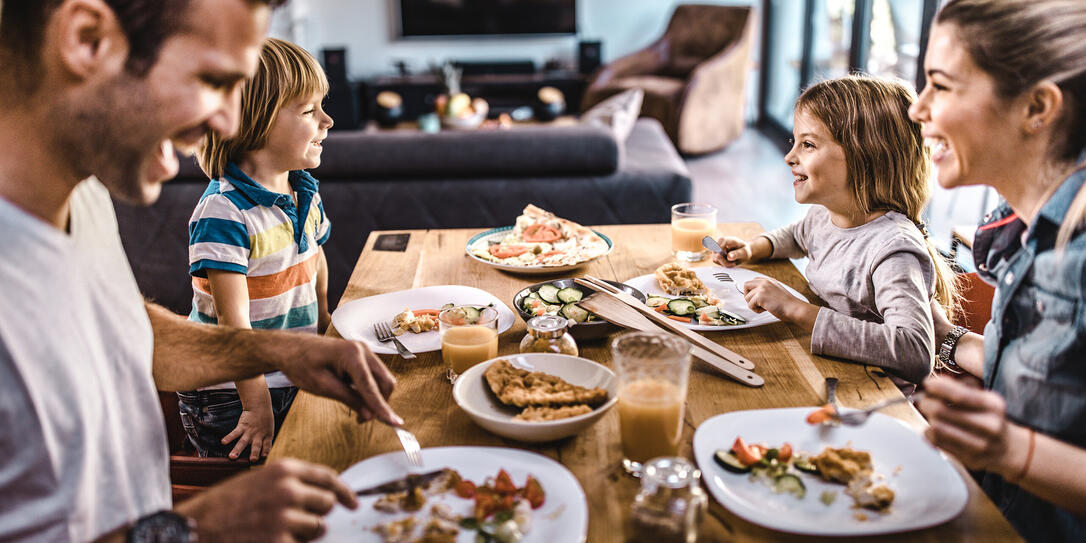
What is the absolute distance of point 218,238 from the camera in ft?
5.47

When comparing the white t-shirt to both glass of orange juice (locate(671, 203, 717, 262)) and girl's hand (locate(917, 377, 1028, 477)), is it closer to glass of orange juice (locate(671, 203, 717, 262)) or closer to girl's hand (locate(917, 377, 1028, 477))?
girl's hand (locate(917, 377, 1028, 477))

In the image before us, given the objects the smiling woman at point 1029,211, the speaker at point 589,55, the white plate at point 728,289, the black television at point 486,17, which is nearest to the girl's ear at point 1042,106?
the smiling woman at point 1029,211

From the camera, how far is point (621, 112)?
437 centimetres

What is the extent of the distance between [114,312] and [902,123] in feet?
5.18

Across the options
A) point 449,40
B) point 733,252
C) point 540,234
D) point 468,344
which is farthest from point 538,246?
point 449,40

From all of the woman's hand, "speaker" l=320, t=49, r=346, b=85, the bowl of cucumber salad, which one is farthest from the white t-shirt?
"speaker" l=320, t=49, r=346, b=85

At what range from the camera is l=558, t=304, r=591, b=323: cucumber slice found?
1505 mm

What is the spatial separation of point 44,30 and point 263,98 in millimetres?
910

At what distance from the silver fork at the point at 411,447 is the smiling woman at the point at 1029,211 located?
2.12ft

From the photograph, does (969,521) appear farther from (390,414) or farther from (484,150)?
(484,150)

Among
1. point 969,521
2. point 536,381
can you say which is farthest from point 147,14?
point 969,521

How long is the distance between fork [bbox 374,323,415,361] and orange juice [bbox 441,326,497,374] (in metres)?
0.09

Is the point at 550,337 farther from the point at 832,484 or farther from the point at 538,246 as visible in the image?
the point at 538,246

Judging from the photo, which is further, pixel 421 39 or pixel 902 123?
pixel 421 39
